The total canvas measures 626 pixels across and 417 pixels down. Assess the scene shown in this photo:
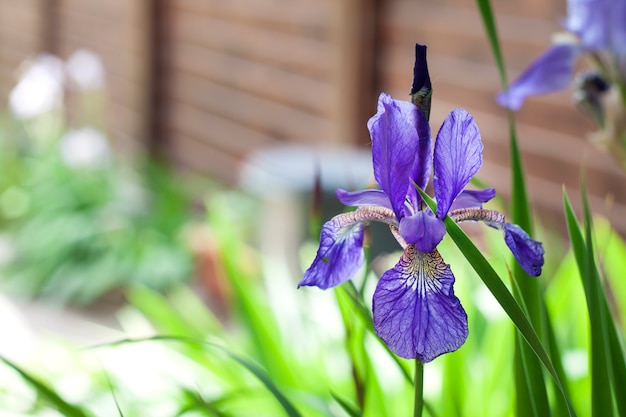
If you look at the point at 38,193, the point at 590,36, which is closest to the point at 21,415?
the point at 590,36

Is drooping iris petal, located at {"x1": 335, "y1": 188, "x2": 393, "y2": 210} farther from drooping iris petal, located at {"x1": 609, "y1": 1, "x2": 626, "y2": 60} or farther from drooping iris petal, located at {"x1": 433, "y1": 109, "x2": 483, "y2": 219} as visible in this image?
drooping iris petal, located at {"x1": 609, "y1": 1, "x2": 626, "y2": 60}

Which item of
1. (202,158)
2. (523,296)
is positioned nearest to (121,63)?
(202,158)

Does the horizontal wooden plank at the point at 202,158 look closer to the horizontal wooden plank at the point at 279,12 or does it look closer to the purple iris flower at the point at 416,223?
the horizontal wooden plank at the point at 279,12

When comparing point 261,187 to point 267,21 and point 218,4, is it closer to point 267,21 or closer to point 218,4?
point 267,21

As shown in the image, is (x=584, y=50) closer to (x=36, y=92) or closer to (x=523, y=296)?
(x=523, y=296)

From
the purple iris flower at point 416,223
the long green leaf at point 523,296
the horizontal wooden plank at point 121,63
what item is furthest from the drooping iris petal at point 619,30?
the horizontal wooden plank at point 121,63

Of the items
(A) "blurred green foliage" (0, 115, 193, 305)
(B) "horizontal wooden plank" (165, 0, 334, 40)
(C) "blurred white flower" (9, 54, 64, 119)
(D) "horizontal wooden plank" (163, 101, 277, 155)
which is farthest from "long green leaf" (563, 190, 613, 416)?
(C) "blurred white flower" (9, 54, 64, 119)
